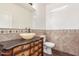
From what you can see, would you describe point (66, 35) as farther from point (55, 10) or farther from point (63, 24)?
point (55, 10)

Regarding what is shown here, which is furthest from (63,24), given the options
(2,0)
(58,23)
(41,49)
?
(2,0)

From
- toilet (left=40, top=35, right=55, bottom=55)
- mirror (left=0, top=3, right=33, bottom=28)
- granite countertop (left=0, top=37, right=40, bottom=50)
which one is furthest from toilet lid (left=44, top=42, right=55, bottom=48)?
mirror (left=0, top=3, right=33, bottom=28)

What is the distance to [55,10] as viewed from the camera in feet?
4.00

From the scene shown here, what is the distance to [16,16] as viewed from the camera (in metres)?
1.17

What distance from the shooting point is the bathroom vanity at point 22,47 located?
90 centimetres

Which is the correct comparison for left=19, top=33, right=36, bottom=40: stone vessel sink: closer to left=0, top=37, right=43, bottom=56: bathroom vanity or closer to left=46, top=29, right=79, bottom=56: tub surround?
left=0, top=37, right=43, bottom=56: bathroom vanity

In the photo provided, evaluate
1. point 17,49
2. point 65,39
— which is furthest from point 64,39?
point 17,49

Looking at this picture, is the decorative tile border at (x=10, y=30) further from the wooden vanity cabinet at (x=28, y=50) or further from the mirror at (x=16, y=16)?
the wooden vanity cabinet at (x=28, y=50)

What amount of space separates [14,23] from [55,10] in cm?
52

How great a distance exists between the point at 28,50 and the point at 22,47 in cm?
8

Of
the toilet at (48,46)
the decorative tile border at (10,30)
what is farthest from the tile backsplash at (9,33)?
the toilet at (48,46)

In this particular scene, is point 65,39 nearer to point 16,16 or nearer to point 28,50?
point 28,50

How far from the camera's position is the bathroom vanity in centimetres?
90

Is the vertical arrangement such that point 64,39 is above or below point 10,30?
below
